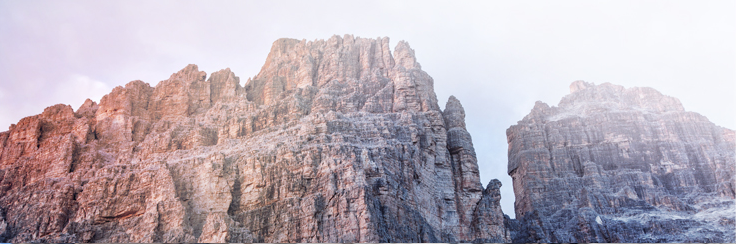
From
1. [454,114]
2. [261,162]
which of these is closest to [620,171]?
[454,114]

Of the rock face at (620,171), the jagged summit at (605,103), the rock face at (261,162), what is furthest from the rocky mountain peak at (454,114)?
the jagged summit at (605,103)

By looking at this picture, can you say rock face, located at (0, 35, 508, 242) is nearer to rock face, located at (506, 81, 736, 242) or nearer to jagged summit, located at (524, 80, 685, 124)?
rock face, located at (506, 81, 736, 242)

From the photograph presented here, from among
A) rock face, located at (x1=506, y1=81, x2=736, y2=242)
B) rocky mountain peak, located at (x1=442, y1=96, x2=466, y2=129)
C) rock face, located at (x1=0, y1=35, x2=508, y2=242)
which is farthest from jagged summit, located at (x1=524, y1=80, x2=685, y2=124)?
rock face, located at (x1=0, y1=35, x2=508, y2=242)

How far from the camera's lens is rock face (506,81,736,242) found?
285 ft

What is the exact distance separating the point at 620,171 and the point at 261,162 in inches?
2363

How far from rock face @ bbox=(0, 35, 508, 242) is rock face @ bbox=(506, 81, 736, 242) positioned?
2196 centimetres

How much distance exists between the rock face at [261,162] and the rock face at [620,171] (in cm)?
2196

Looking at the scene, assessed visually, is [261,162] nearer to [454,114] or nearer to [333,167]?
[333,167]

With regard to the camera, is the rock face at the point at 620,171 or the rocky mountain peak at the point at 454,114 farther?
the rock face at the point at 620,171

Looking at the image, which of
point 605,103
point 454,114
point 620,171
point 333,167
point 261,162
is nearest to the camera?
point 333,167

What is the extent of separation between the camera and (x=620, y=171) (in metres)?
99.7

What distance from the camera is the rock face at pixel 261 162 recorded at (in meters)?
55.3

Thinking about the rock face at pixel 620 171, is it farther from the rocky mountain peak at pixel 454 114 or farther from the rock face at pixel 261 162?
the rock face at pixel 261 162

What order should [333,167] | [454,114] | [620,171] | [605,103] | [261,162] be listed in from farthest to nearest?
[605,103] < [620,171] < [454,114] < [261,162] < [333,167]
